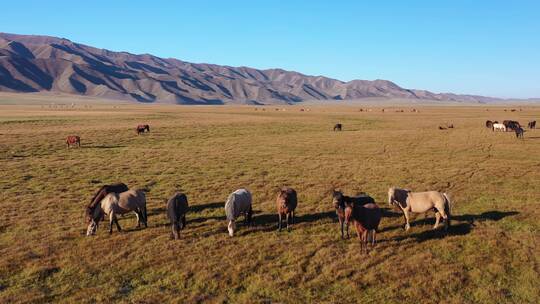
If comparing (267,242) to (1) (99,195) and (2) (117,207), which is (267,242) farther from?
(1) (99,195)

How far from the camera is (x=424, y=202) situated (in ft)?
44.8

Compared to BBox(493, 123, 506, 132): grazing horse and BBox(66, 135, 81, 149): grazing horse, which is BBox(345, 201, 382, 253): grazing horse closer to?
BBox(66, 135, 81, 149): grazing horse

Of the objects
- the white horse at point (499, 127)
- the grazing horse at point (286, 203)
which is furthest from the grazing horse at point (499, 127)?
the grazing horse at point (286, 203)

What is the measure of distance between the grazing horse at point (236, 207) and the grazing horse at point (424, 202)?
5438 millimetres

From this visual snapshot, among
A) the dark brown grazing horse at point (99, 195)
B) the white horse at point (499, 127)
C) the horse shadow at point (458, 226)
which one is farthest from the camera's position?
→ the white horse at point (499, 127)

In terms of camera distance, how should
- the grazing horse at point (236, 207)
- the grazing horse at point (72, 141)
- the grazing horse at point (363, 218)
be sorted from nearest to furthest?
the grazing horse at point (363, 218)
the grazing horse at point (236, 207)
the grazing horse at point (72, 141)

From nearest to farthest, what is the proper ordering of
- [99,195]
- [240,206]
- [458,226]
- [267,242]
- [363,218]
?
[363,218] → [267,242] → [458,226] → [240,206] → [99,195]

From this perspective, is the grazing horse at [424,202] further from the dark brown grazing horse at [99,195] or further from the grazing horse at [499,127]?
the grazing horse at [499,127]

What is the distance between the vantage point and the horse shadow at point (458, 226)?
43.0 ft

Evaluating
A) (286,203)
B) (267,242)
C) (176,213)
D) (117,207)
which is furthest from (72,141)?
(267,242)

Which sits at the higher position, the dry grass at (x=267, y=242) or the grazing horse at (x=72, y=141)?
the grazing horse at (x=72, y=141)

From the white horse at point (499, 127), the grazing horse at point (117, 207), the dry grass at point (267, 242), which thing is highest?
the white horse at point (499, 127)

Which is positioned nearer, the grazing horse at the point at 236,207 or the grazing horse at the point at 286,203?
the grazing horse at the point at 236,207

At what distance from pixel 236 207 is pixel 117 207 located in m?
4.31
